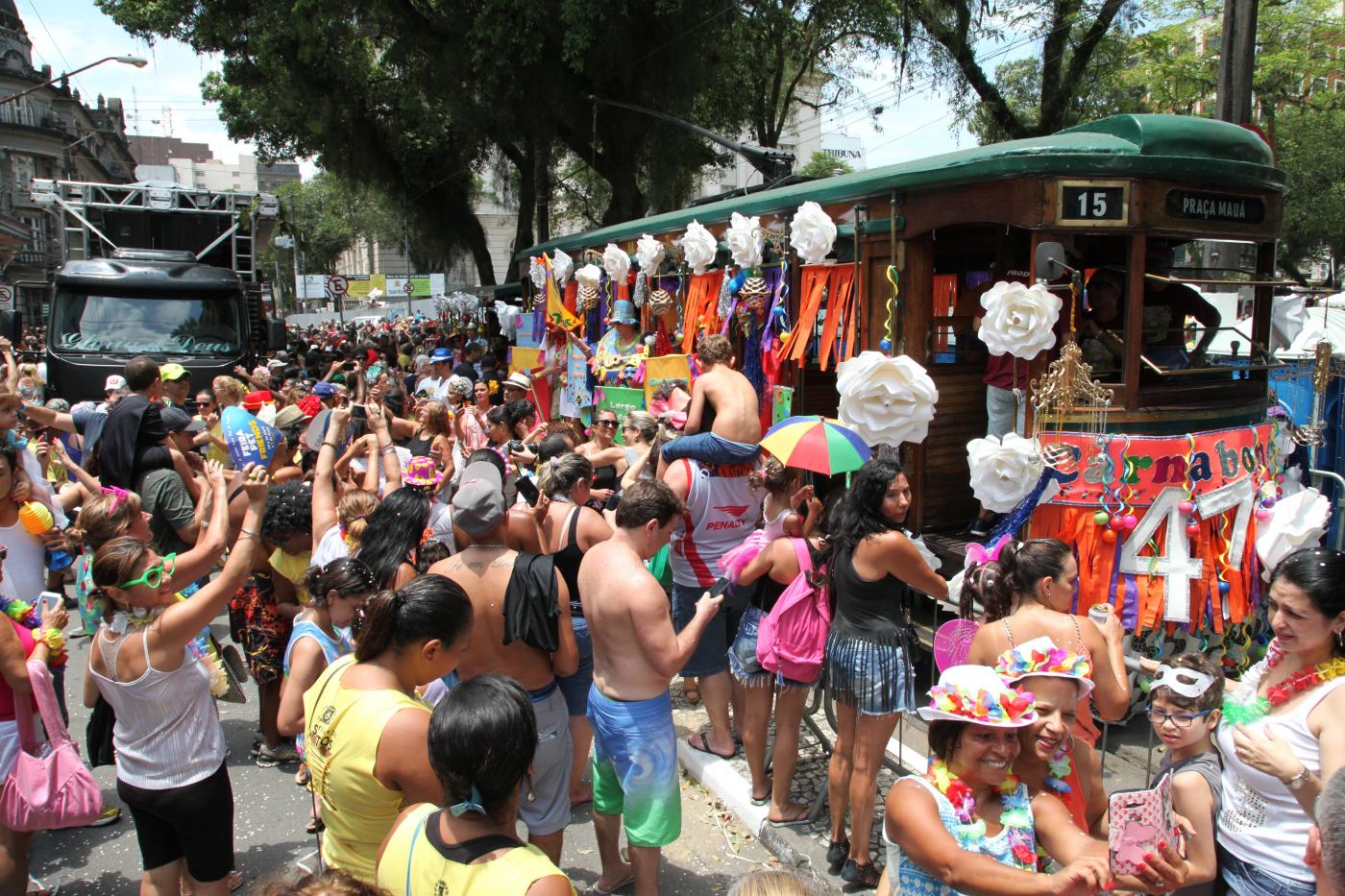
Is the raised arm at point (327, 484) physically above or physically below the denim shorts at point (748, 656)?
above

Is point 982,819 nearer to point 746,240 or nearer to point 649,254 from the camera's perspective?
point 746,240

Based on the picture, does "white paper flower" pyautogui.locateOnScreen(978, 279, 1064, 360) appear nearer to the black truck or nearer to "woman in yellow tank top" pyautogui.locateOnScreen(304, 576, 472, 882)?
"woman in yellow tank top" pyautogui.locateOnScreen(304, 576, 472, 882)

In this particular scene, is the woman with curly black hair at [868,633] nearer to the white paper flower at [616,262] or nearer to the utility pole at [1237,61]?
the white paper flower at [616,262]

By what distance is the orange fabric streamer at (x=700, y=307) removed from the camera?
27.6ft

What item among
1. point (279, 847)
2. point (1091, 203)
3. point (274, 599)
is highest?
point (1091, 203)

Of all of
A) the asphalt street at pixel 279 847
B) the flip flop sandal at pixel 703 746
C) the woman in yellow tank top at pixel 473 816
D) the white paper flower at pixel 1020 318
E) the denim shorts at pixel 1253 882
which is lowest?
the asphalt street at pixel 279 847

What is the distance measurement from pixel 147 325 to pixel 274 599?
8.60 meters

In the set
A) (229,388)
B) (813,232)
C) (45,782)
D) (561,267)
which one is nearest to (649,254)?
(561,267)

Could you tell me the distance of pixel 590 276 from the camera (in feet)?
35.0

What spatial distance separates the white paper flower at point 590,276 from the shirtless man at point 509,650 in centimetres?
736

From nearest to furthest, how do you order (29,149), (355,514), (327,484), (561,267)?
(355,514), (327,484), (561,267), (29,149)

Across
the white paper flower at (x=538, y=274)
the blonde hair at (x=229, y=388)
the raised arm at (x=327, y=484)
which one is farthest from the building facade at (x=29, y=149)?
the raised arm at (x=327, y=484)

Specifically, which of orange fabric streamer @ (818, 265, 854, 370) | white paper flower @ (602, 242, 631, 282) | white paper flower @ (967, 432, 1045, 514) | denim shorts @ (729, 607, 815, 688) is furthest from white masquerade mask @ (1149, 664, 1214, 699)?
white paper flower @ (602, 242, 631, 282)

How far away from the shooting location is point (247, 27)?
17078mm
